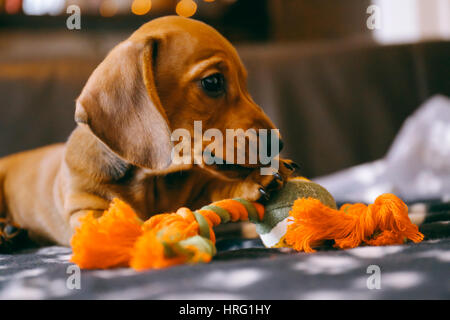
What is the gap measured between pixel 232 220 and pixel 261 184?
132 mm

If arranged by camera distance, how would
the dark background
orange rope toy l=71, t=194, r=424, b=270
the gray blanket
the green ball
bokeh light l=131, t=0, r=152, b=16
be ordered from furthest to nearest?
bokeh light l=131, t=0, r=152, b=16, the dark background, the green ball, orange rope toy l=71, t=194, r=424, b=270, the gray blanket

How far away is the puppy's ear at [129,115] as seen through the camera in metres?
0.95

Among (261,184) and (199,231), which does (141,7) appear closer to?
(261,184)

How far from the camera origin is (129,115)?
3.16 ft

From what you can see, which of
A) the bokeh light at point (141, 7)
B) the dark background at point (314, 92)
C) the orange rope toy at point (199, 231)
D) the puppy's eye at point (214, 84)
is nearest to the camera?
the orange rope toy at point (199, 231)

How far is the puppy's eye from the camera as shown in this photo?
105 centimetres

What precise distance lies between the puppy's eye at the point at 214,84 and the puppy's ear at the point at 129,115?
14cm

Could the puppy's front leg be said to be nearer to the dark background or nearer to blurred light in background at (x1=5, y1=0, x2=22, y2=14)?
the dark background

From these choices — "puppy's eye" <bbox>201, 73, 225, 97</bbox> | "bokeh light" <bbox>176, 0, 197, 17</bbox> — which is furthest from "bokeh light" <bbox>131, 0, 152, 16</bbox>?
"puppy's eye" <bbox>201, 73, 225, 97</bbox>

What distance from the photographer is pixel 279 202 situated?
0.95 meters

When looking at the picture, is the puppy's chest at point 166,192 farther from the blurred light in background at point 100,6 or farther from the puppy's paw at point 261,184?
the blurred light in background at point 100,6

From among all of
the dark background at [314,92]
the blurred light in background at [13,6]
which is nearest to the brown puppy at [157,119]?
the dark background at [314,92]

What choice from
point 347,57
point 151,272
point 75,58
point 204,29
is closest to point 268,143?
point 204,29

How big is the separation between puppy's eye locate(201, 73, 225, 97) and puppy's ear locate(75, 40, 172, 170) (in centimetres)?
14
